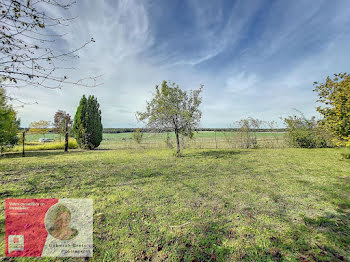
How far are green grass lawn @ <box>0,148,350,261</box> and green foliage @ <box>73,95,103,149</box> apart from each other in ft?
36.4

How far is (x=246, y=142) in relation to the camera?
45.8 feet

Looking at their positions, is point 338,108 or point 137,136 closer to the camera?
point 338,108

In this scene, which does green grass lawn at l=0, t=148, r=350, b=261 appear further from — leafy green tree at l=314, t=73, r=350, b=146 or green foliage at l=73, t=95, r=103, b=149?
green foliage at l=73, t=95, r=103, b=149

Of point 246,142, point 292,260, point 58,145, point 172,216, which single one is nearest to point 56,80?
point 172,216

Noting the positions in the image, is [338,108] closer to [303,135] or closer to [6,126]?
[303,135]

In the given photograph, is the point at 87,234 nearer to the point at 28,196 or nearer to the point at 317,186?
the point at 28,196

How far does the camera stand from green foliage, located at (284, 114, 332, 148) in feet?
40.2

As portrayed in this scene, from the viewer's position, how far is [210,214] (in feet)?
8.82

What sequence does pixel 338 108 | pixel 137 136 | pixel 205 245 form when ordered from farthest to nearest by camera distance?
1. pixel 137 136
2. pixel 338 108
3. pixel 205 245

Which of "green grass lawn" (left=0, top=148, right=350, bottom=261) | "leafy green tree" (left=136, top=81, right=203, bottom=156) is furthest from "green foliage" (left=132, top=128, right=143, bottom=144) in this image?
"green grass lawn" (left=0, top=148, right=350, bottom=261)

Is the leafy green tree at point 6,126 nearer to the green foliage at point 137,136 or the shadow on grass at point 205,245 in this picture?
the green foliage at point 137,136

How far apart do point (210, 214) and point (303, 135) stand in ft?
46.9

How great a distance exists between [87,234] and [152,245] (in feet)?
3.34

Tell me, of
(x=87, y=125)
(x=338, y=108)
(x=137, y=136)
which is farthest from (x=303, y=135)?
(x=87, y=125)
